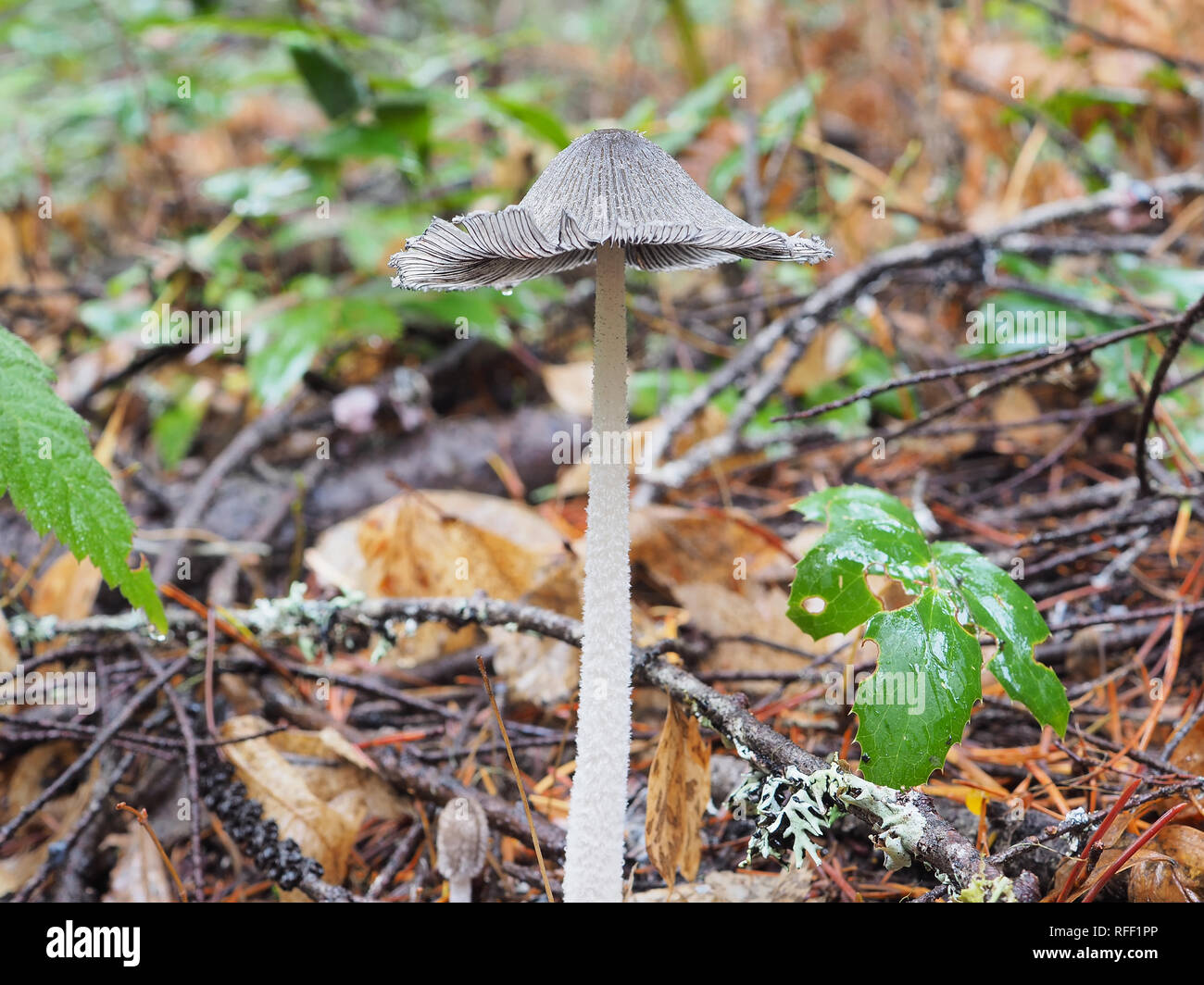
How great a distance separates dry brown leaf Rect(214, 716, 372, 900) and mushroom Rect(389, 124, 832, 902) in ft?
2.84

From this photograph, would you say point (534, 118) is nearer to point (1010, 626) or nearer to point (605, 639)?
point (605, 639)

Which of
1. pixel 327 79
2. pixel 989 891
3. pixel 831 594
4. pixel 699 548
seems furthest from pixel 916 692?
pixel 327 79

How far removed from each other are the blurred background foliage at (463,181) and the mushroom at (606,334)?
7.25 feet

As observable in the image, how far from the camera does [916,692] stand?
1733 mm

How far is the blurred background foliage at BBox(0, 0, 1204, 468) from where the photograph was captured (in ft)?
14.1

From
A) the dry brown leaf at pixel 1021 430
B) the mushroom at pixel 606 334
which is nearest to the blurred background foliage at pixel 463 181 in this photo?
the dry brown leaf at pixel 1021 430

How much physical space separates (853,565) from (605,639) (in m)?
0.61

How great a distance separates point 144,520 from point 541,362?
7.68 feet

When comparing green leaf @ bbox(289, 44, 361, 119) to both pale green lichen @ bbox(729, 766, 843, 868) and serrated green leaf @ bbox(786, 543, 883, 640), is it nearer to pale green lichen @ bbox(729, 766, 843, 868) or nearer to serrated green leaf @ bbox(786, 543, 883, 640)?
serrated green leaf @ bbox(786, 543, 883, 640)

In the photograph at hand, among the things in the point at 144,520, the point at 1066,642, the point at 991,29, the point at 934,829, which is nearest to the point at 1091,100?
the point at 991,29

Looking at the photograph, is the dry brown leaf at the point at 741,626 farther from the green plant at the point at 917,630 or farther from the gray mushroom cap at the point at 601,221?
the gray mushroom cap at the point at 601,221

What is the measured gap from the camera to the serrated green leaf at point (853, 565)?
191 centimetres
